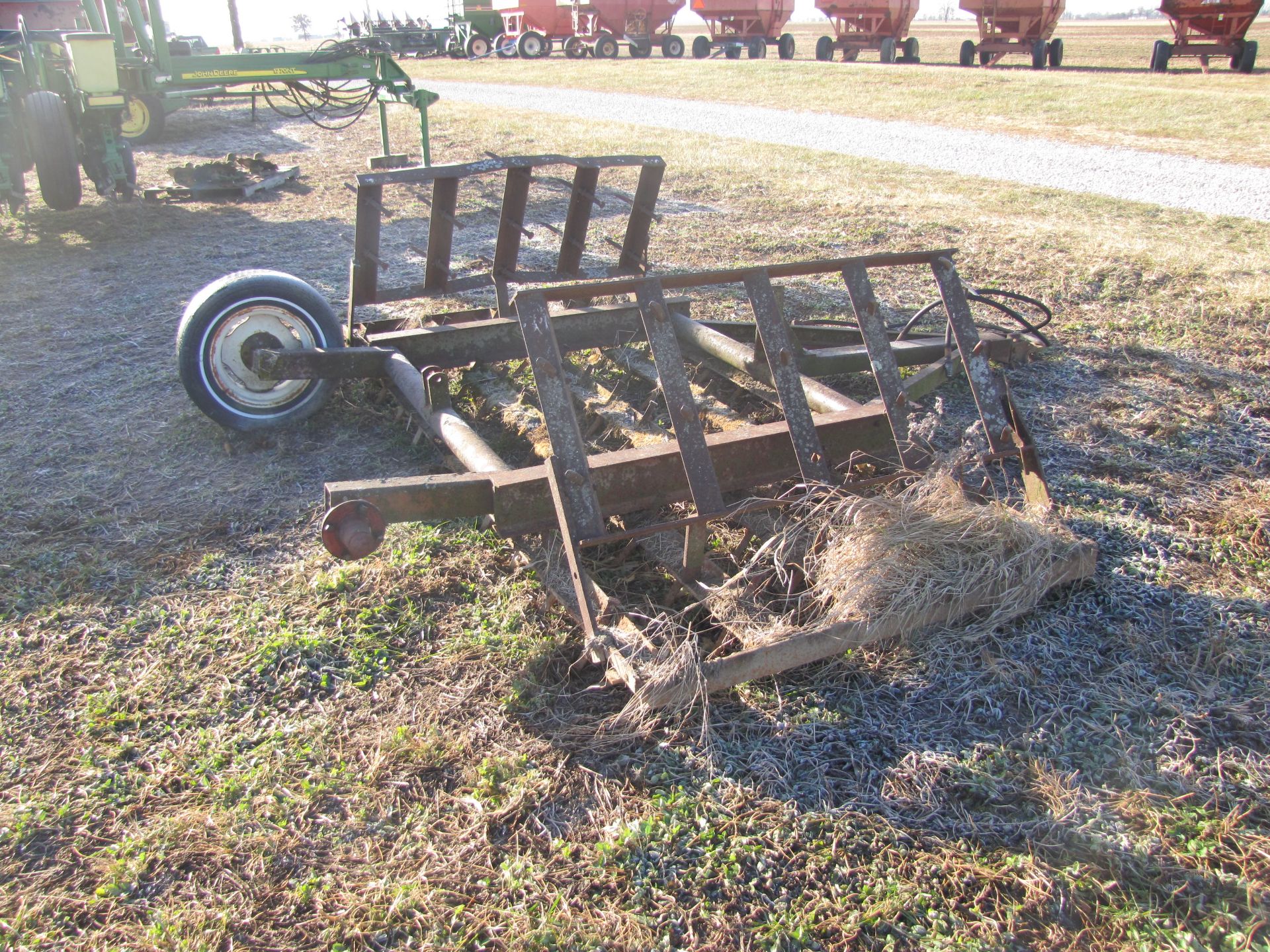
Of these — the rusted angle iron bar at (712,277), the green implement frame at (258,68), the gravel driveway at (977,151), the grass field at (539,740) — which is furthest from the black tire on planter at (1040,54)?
the rusted angle iron bar at (712,277)

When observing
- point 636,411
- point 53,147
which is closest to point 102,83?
point 53,147

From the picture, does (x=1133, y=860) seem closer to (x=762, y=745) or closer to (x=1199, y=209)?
(x=762, y=745)

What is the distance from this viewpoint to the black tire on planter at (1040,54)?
24.5m

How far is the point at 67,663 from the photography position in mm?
3092

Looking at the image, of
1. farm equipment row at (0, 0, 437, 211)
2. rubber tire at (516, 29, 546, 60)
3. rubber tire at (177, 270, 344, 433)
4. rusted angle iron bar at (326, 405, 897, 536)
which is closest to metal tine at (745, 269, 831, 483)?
rusted angle iron bar at (326, 405, 897, 536)

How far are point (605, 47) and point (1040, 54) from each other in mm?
14878

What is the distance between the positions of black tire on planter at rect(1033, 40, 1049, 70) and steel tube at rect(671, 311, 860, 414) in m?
24.5

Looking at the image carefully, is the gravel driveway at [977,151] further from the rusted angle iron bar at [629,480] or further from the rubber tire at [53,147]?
the rubber tire at [53,147]

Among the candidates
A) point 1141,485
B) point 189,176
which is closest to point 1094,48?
point 189,176

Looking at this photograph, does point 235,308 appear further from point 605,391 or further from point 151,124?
point 151,124

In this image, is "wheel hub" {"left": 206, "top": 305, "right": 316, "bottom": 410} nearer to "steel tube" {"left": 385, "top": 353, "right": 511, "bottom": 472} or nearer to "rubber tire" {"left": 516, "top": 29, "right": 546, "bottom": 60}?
"steel tube" {"left": 385, "top": 353, "right": 511, "bottom": 472}

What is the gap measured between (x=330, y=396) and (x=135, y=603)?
5.67 ft

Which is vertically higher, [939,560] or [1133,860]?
[939,560]

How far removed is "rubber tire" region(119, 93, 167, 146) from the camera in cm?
1591
